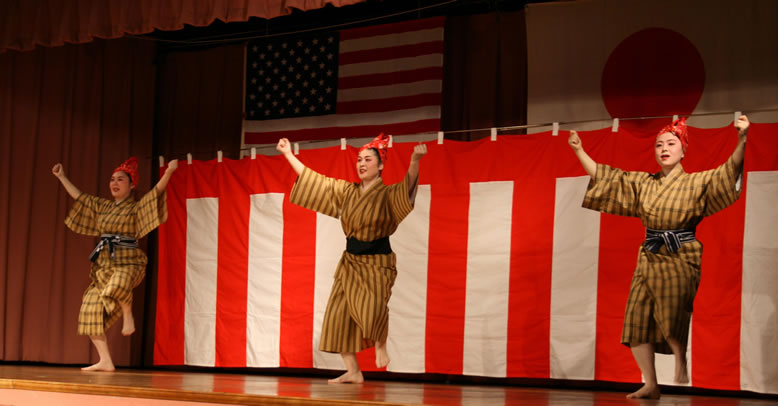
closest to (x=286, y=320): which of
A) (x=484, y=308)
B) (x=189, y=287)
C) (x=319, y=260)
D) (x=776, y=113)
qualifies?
(x=319, y=260)

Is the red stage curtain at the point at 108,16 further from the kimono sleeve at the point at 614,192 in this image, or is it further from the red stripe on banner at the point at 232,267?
the kimono sleeve at the point at 614,192

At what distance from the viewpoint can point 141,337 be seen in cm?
671

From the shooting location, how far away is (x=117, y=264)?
18.3ft

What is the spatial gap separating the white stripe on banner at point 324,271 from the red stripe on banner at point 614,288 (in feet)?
5.62

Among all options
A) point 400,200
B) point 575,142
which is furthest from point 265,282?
point 575,142

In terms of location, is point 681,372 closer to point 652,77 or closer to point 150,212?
point 652,77

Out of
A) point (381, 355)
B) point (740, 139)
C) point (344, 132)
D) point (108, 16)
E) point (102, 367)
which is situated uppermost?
point (108, 16)

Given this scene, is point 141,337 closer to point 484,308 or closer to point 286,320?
point 286,320

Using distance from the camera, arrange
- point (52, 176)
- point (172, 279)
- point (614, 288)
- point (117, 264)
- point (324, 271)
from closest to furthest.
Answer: point (614, 288), point (117, 264), point (324, 271), point (172, 279), point (52, 176)

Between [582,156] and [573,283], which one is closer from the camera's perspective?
[582,156]

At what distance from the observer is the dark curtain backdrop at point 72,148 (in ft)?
21.2

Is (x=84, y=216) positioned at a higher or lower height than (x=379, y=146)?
lower

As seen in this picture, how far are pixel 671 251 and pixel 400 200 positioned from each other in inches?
56.4

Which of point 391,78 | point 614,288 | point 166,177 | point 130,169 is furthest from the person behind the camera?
point 391,78
